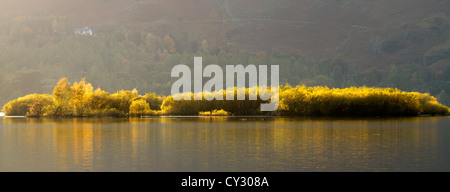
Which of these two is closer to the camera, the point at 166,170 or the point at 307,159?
the point at 166,170

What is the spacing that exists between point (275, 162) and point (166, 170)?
461 cm

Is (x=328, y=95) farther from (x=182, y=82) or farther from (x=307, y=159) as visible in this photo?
(x=182, y=82)

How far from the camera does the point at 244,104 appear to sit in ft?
262

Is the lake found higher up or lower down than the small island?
lower down

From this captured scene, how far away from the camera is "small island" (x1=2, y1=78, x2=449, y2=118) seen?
248 feet

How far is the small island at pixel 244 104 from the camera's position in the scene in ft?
248

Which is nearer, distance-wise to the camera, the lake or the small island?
the lake

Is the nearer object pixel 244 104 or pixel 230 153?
pixel 230 153

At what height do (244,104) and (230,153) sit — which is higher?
(244,104)

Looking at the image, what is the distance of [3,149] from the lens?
27.2 metres

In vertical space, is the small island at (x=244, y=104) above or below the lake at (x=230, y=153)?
above

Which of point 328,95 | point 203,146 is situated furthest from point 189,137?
point 328,95

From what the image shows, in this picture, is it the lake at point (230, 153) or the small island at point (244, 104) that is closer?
the lake at point (230, 153)
